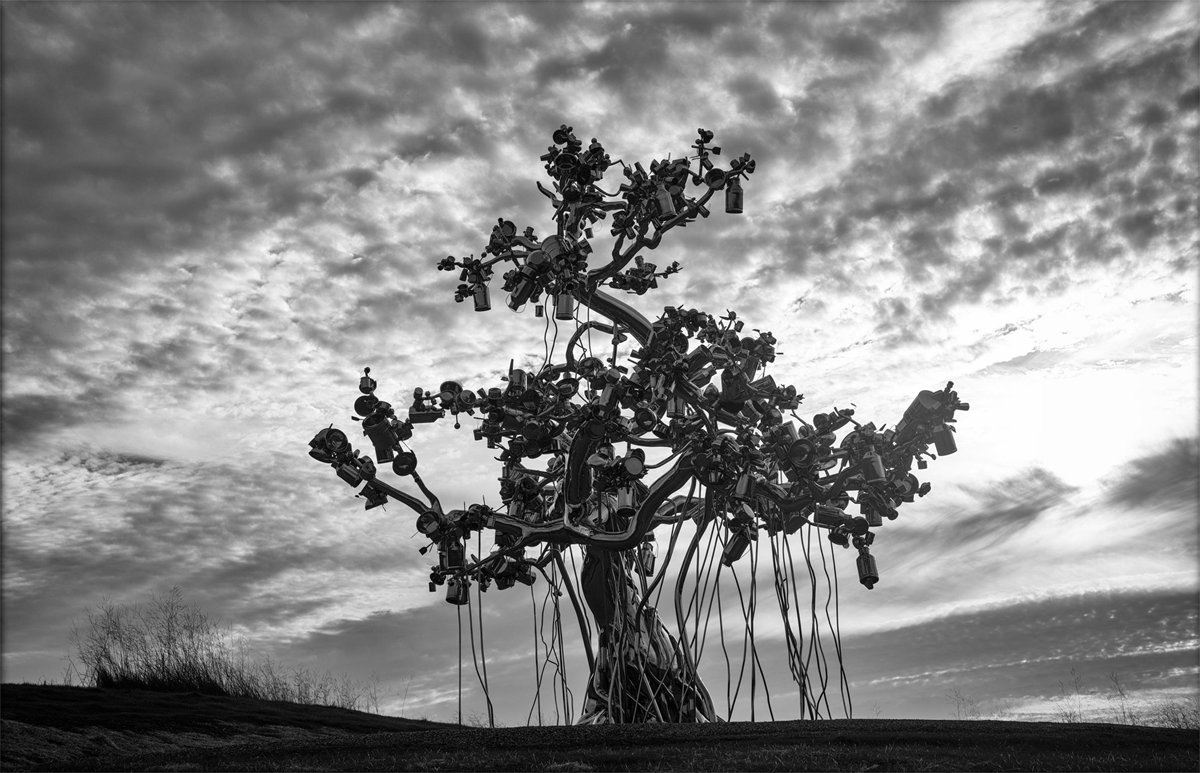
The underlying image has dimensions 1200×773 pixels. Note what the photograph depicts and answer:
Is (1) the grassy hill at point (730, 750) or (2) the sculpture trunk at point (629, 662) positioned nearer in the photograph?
(1) the grassy hill at point (730, 750)

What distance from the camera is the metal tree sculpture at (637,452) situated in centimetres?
926

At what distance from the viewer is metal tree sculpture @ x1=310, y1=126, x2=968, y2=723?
9.26 m

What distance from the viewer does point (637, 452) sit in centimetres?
937

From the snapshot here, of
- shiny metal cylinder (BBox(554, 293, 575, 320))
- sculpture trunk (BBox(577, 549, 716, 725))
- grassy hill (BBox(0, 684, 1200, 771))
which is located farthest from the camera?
sculpture trunk (BBox(577, 549, 716, 725))

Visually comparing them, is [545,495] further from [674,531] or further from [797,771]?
[797,771]

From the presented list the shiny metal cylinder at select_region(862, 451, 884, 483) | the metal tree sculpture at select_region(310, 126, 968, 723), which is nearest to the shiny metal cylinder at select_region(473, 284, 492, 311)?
the metal tree sculpture at select_region(310, 126, 968, 723)

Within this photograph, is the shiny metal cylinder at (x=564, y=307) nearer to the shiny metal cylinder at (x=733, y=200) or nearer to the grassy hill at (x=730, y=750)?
the shiny metal cylinder at (x=733, y=200)

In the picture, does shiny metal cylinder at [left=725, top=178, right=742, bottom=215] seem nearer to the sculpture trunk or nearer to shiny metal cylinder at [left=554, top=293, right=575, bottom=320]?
shiny metal cylinder at [left=554, top=293, right=575, bottom=320]

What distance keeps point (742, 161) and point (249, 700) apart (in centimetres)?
966

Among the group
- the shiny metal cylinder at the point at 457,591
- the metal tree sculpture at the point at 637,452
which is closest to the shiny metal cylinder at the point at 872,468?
the metal tree sculpture at the point at 637,452

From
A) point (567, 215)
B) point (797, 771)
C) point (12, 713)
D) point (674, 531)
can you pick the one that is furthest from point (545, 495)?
point (12, 713)

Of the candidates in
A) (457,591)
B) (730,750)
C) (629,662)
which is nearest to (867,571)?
(629,662)

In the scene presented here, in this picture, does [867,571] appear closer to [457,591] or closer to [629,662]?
[629,662]

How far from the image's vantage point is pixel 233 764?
22.7 feet
